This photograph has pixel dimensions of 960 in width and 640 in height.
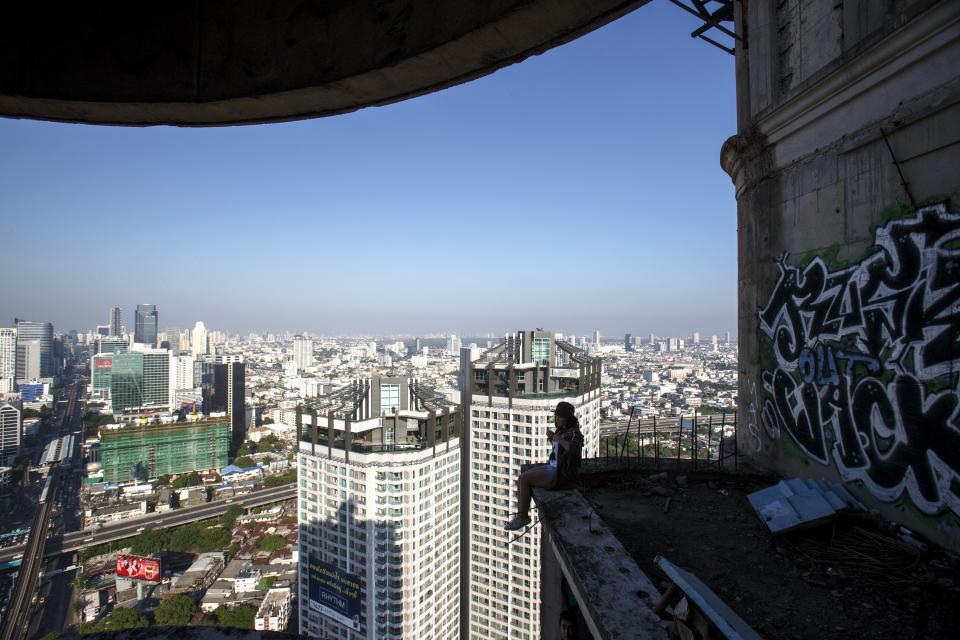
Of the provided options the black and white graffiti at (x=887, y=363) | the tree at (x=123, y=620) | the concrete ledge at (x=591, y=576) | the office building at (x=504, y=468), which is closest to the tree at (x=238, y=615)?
the tree at (x=123, y=620)

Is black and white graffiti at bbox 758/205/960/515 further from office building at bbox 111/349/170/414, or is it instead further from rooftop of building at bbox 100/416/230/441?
office building at bbox 111/349/170/414

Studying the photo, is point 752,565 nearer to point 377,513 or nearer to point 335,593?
point 377,513

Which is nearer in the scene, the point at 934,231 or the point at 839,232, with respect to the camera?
the point at 934,231

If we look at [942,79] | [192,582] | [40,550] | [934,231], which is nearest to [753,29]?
[942,79]

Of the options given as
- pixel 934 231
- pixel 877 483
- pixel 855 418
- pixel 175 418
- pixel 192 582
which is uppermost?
pixel 934 231

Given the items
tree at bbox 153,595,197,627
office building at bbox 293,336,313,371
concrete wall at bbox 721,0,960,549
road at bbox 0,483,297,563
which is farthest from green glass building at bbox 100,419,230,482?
office building at bbox 293,336,313,371

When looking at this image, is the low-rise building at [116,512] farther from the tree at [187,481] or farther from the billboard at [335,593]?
the billboard at [335,593]

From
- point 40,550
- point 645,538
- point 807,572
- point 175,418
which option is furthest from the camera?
point 175,418

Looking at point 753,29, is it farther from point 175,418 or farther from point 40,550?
point 175,418
